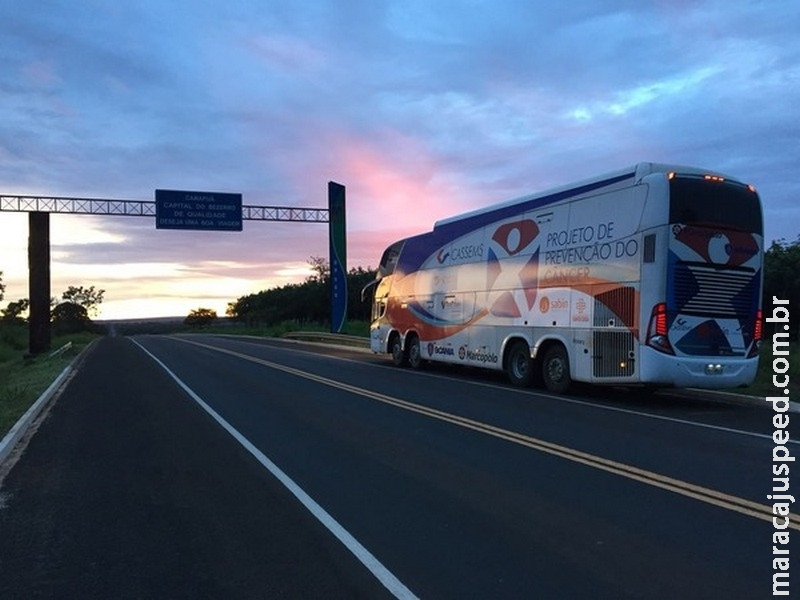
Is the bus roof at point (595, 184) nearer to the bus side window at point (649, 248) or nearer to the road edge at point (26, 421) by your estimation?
the bus side window at point (649, 248)

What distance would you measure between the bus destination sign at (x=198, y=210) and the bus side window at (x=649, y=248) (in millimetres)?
29823

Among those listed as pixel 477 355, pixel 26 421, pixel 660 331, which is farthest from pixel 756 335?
pixel 26 421

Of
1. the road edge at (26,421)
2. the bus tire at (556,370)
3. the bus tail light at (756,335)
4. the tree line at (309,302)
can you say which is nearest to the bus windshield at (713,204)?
the bus tail light at (756,335)

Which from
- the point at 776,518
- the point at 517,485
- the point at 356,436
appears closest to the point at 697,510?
the point at 776,518

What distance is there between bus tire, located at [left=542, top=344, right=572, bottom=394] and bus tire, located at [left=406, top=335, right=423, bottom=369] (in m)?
6.49

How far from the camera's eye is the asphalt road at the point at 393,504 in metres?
4.84

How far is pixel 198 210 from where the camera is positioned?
3909 cm

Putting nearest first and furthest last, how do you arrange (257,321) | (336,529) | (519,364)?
(336,529) < (519,364) < (257,321)

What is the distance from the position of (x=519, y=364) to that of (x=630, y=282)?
423 cm

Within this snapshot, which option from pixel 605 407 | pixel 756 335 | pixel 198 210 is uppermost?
pixel 198 210

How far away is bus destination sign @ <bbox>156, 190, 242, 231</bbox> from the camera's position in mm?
38281

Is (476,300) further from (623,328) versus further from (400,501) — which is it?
(400,501)

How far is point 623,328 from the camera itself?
44.4 feet

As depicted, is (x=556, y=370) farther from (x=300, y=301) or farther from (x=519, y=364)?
(x=300, y=301)
